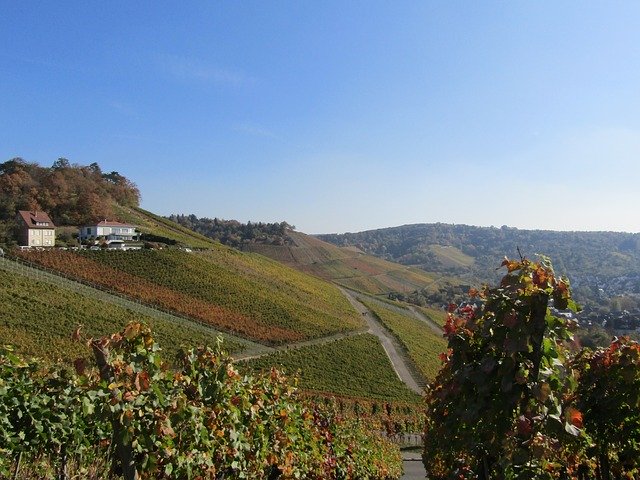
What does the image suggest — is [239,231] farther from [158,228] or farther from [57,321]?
[57,321]

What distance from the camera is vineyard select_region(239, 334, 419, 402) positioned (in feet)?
121

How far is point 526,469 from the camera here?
3.35 meters

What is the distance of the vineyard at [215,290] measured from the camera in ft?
154

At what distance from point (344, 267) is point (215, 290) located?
69.8 m

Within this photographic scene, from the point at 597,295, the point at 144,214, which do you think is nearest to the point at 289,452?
the point at 144,214

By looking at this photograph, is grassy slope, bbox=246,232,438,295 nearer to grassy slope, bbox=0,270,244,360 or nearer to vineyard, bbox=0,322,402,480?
grassy slope, bbox=0,270,244,360

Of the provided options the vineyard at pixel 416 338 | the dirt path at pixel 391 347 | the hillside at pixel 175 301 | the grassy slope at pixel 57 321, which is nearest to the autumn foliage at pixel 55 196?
the hillside at pixel 175 301

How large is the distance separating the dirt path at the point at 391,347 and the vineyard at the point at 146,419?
1436 inches

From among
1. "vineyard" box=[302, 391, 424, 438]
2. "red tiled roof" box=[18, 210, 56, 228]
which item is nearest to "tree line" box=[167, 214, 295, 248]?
"red tiled roof" box=[18, 210, 56, 228]

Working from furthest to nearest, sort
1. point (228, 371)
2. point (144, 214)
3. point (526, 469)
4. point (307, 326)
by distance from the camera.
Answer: point (144, 214) < point (307, 326) < point (228, 371) < point (526, 469)

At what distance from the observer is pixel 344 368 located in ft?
138

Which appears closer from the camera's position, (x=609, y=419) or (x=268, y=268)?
(x=609, y=419)

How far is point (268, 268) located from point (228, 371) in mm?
68310

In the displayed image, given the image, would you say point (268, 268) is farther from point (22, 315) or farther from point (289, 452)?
point (289, 452)
